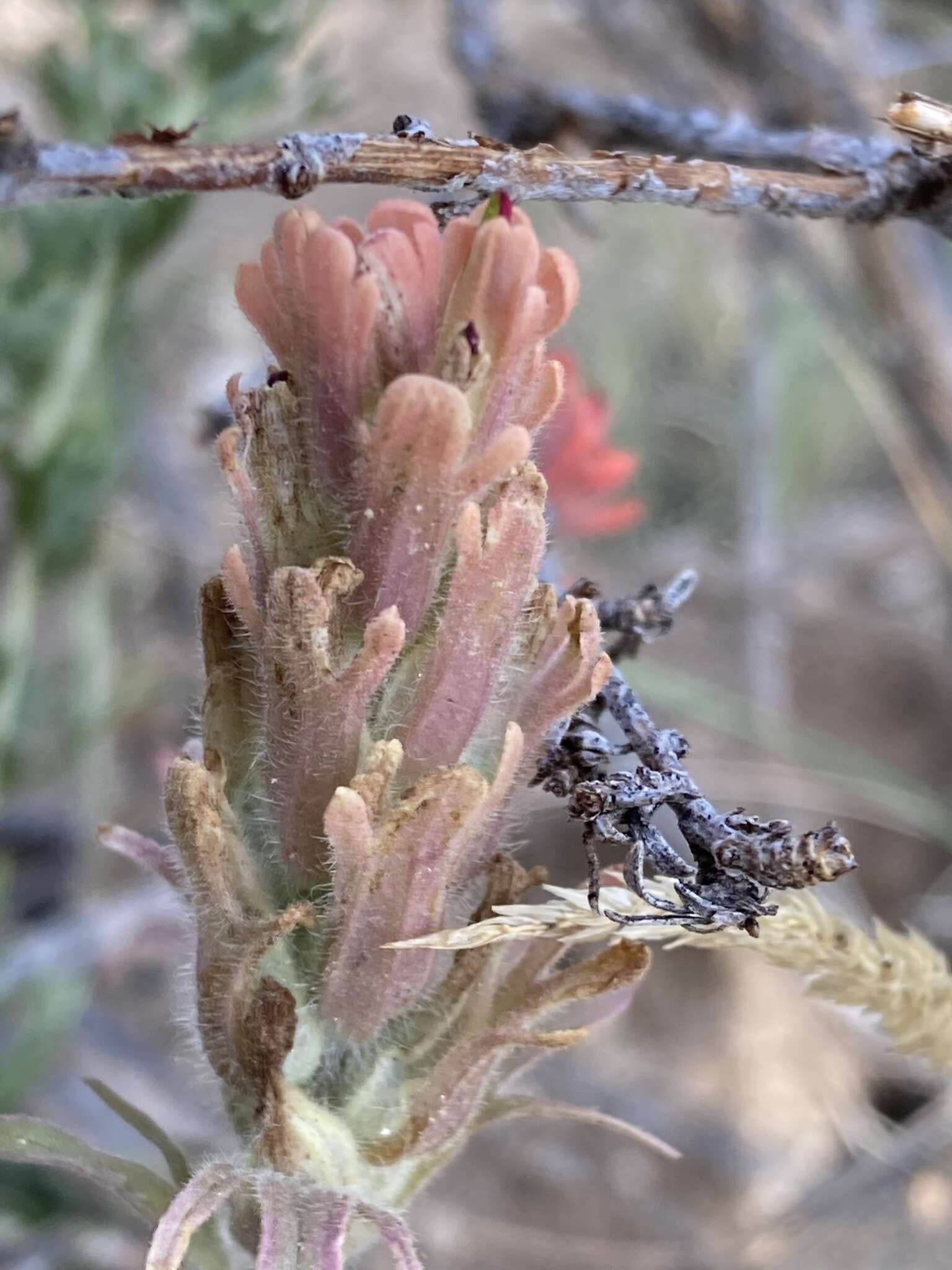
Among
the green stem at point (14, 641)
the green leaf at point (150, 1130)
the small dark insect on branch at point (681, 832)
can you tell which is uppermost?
the green stem at point (14, 641)

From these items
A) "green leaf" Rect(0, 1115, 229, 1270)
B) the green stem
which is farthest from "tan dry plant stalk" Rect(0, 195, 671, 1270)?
the green stem

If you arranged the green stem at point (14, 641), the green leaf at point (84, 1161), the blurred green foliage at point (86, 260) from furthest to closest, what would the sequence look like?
the blurred green foliage at point (86, 260), the green stem at point (14, 641), the green leaf at point (84, 1161)

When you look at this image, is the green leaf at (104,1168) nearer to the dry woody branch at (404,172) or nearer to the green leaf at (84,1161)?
the green leaf at (84,1161)

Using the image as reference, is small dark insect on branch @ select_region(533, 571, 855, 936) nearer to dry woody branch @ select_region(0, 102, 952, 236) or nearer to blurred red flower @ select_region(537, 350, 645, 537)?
dry woody branch @ select_region(0, 102, 952, 236)

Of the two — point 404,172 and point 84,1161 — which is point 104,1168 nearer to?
point 84,1161

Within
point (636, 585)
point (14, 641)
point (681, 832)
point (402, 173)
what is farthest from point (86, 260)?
point (636, 585)

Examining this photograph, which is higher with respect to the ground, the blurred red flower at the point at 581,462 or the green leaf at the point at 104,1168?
the blurred red flower at the point at 581,462

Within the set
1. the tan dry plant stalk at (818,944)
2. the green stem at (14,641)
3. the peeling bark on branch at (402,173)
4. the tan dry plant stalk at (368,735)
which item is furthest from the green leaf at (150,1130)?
the green stem at (14,641)
